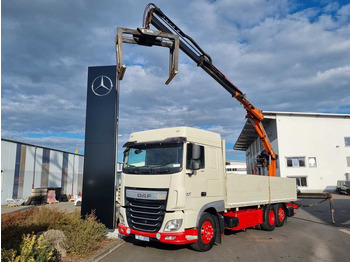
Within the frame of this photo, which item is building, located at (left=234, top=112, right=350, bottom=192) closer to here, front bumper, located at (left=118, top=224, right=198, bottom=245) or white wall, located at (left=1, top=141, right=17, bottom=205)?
white wall, located at (left=1, top=141, right=17, bottom=205)

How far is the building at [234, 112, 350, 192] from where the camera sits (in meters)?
34.7

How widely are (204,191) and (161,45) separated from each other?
5332 mm

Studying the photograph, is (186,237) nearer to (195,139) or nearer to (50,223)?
(195,139)

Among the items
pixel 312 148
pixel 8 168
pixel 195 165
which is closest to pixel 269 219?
pixel 195 165

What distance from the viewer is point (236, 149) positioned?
67.4 m

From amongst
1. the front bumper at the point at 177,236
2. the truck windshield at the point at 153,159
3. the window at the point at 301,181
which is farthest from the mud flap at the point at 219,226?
the window at the point at 301,181

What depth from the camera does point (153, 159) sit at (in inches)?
282

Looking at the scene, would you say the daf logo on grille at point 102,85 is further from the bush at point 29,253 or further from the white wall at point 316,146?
the white wall at point 316,146

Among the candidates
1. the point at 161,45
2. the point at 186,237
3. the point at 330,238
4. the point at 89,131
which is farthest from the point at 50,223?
the point at 330,238

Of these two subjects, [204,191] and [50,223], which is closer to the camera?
[204,191]

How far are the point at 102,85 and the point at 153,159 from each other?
4638 millimetres

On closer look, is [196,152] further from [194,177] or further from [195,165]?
[194,177]

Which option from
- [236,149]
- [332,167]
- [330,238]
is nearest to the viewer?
[330,238]

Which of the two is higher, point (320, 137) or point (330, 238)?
point (320, 137)
